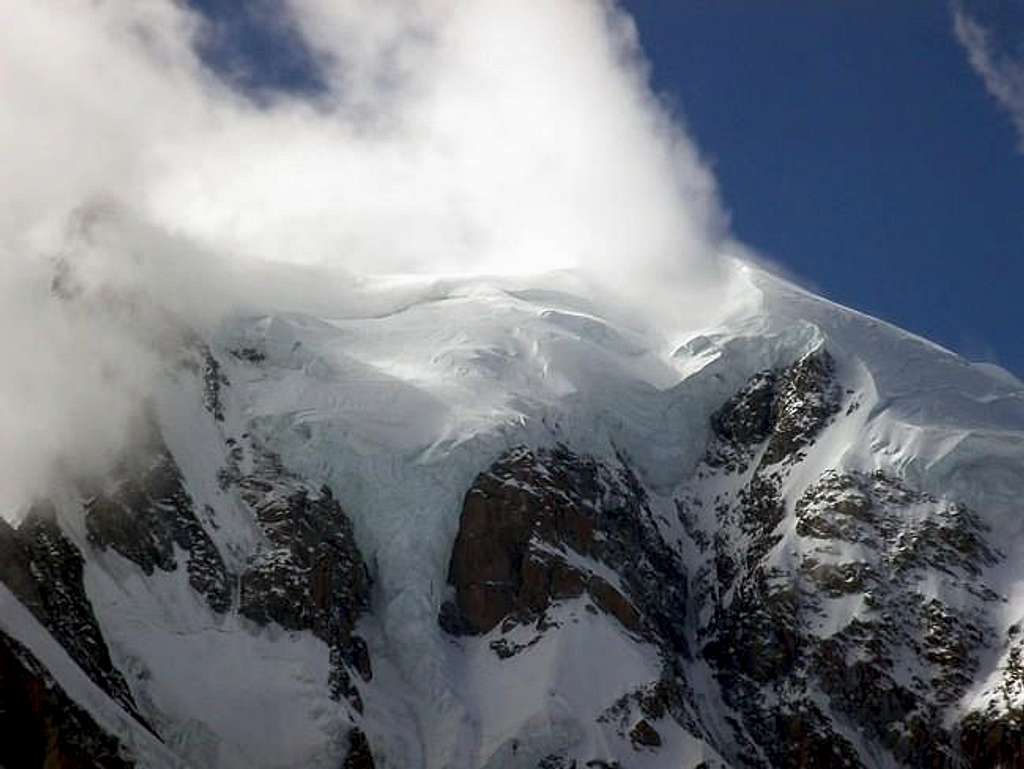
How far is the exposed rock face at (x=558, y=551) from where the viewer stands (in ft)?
371

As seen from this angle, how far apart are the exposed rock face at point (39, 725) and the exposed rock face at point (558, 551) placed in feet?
119

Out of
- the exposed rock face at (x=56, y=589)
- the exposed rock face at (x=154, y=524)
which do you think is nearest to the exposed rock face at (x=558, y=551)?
the exposed rock face at (x=154, y=524)

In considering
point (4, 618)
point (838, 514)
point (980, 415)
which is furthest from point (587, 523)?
point (4, 618)

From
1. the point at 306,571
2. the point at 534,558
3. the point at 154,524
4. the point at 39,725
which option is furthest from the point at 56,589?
the point at 534,558

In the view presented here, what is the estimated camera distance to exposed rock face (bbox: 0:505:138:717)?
8669 centimetres

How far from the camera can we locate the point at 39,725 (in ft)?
255

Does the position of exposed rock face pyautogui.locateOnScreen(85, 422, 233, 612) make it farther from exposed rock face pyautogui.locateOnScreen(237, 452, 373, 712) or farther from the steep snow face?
the steep snow face

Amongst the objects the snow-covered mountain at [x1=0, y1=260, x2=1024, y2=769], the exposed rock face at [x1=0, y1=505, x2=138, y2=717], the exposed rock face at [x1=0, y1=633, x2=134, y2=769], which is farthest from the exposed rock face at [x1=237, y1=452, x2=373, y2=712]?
the exposed rock face at [x1=0, y1=633, x2=134, y2=769]

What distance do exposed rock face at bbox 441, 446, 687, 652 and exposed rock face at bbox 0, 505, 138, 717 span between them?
1067 inches

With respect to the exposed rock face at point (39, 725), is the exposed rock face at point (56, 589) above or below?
above

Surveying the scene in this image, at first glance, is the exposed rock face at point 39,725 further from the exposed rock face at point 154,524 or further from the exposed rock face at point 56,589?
the exposed rock face at point 154,524

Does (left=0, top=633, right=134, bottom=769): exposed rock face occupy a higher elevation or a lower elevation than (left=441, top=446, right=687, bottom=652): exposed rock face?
higher

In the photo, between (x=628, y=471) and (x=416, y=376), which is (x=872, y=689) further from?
(x=416, y=376)

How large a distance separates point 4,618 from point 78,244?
50578mm
